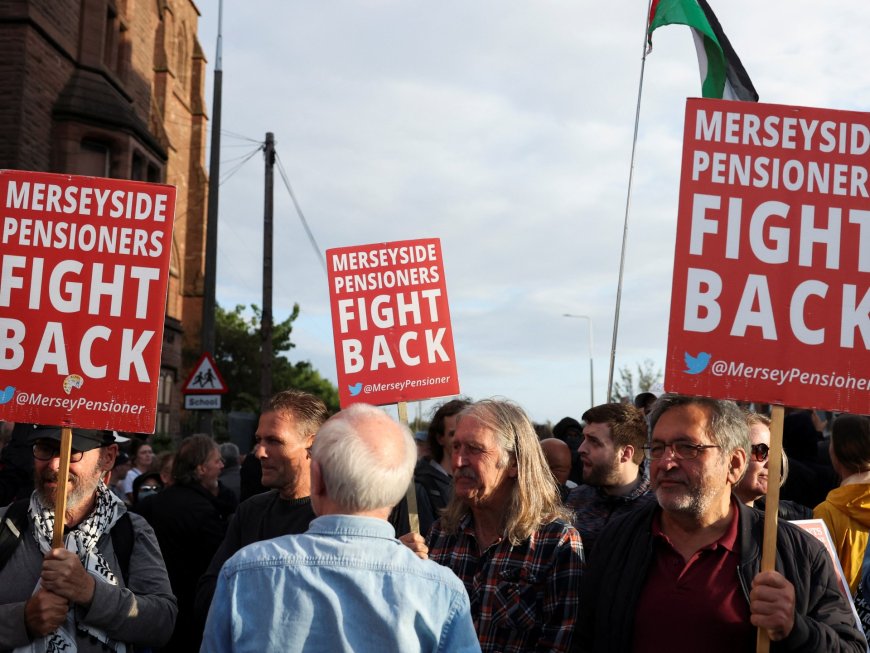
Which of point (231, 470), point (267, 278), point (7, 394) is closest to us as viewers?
point (7, 394)

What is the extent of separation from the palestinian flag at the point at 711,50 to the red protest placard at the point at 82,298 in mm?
7409

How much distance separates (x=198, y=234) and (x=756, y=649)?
115 ft

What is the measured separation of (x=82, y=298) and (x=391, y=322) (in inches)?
73.6

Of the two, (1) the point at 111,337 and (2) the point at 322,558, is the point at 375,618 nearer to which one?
(2) the point at 322,558

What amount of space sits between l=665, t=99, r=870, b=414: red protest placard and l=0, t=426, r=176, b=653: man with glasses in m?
2.33

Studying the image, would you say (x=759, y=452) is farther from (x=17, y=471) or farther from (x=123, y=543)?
(x=17, y=471)

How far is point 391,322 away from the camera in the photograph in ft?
18.6

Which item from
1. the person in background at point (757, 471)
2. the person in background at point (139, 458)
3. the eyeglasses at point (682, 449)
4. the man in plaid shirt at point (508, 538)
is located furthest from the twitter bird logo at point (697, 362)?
the person in background at point (139, 458)

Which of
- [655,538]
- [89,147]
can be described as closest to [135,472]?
[655,538]

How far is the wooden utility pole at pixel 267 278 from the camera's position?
19516 mm

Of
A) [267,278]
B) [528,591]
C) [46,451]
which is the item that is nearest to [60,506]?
[46,451]

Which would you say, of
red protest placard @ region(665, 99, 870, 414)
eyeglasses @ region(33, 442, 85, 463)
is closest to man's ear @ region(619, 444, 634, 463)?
red protest placard @ region(665, 99, 870, 414)

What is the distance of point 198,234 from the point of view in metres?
36.6

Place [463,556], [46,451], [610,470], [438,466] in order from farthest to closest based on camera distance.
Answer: [438,466]
[610,470]
[46,451]
[463,556]
